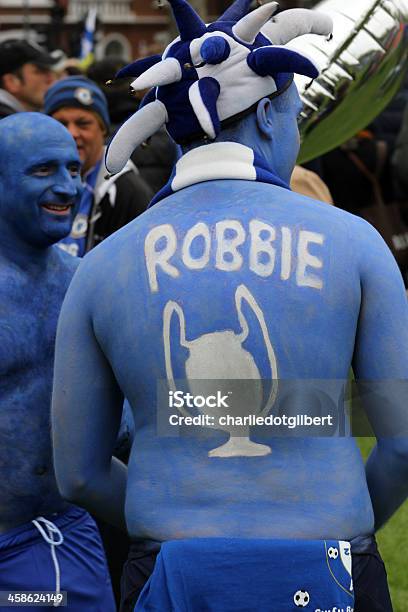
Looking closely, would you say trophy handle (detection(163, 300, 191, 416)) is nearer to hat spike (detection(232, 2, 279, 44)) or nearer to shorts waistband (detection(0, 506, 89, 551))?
hat spike (detection(232, 2, 279, 44))

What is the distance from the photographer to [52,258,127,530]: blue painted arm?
307cm

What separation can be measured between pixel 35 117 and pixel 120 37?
58.5m

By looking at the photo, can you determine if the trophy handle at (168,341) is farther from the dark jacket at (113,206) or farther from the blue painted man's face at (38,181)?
the dark jacket at (113,206)

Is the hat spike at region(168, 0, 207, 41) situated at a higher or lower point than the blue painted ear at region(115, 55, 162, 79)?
higher

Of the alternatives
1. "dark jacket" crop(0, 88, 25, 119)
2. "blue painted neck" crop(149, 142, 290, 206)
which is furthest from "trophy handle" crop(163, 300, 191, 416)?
"dark jacket" crop(0, 88, 25, 119)

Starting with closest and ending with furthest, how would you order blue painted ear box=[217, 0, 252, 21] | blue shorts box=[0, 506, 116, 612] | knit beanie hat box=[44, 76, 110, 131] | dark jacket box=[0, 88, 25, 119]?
blue painted ear box=[217, 0, 252, 21]
blue shorts box=[0, 506, 116, 612]
knit beanie hat box=[44, 76, 110, 131]
dark jacket box=[0, 88, 25, 119]

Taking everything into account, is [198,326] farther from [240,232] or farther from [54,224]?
[54,224]

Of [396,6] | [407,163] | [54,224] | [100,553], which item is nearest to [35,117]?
[54,224]

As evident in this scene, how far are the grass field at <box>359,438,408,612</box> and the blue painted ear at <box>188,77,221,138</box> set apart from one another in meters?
3.26

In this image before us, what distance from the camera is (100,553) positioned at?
13.0 ft

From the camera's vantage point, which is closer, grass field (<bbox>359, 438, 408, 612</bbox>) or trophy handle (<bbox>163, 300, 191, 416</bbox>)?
trophy handle (<bbox>163, 300, 191, 416</bbox>)

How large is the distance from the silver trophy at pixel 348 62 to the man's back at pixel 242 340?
236cm

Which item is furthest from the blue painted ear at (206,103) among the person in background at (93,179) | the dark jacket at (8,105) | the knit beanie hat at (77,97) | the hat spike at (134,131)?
the dark jacket at (8,105)

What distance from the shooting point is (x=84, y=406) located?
10.1 feet
